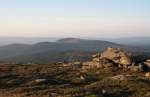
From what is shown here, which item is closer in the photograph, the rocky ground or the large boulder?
the rocky ground

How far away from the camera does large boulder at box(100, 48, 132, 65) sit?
284 feet

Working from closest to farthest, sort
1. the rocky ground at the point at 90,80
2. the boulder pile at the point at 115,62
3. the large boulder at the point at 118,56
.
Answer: the rocky ground at the point at 90,80 → the boulder pile at the point at 115,62 → the large boulder at the point at 118,56

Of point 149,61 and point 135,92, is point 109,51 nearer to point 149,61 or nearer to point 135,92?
point 149,61

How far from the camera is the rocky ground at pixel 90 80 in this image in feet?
182

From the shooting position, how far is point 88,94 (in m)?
53.1

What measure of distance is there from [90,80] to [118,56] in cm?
1962

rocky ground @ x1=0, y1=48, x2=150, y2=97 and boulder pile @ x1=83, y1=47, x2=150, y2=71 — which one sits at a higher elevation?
boulder pile @ x1=83, y1=47, x2=150, y2=71

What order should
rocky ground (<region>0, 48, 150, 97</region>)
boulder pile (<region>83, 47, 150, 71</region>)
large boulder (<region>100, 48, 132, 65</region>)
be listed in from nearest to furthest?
rocky ground (<region>0, 48, 150, 97</region>) < boulder pile (<region>83, 47, 150, 71</region>) < large boulder (<region>100, 48, 132, 65</region>)

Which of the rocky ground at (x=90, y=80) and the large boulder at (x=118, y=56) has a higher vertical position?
the large boulder at (x=118, y=56)

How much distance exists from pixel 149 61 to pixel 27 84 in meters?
31.2

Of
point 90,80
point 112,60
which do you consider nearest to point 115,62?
point 112,60

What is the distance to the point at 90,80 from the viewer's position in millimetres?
71250

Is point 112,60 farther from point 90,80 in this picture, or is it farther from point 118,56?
point 90,80

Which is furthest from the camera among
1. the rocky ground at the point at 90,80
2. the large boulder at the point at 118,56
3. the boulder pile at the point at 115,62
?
the large boulder at the point at 118,56
